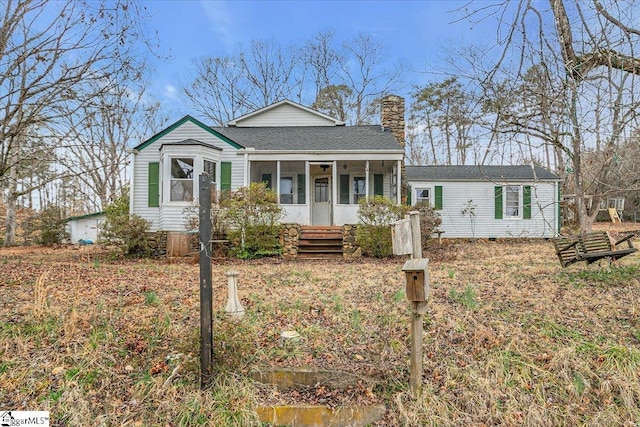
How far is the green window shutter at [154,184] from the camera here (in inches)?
447

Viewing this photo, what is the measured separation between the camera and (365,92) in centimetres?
2420

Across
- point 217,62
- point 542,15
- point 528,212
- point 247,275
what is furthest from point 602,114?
point 217,62

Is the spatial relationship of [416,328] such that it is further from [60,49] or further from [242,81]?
[242,81]

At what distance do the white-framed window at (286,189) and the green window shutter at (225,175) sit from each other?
2.09 m

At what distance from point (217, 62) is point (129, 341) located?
23.4 m

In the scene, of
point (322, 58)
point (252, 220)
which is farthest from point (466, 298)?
point (322, 58)

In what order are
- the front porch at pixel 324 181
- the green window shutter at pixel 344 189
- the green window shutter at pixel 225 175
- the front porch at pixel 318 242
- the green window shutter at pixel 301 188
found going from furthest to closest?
the green window shutter at pixel 344 189 < the green window shutter at pixel 301 188 < the front porch at pixel 324 181 < the green window shutter at pixel 225 175 < the front porch at pixel 318 242

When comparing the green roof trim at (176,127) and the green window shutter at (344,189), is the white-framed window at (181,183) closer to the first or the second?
the green roof trim at (176,127)

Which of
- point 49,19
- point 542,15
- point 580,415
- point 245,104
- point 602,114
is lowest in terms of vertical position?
point 580,415

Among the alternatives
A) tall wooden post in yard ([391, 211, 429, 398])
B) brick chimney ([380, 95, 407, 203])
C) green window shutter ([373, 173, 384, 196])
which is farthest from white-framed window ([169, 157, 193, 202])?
tall wooden post in yard ([391, 211, 429, 398])

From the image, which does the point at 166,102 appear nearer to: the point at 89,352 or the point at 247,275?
the point at 247,275

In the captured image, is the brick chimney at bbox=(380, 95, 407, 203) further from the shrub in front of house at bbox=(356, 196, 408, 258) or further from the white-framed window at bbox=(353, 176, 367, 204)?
the shrub in front of house at bbox=(356, 196, 408, 258)

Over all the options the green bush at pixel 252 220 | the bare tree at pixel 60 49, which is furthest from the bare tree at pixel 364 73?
the bare tree at pixel 60 49

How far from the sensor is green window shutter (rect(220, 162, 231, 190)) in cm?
1165
